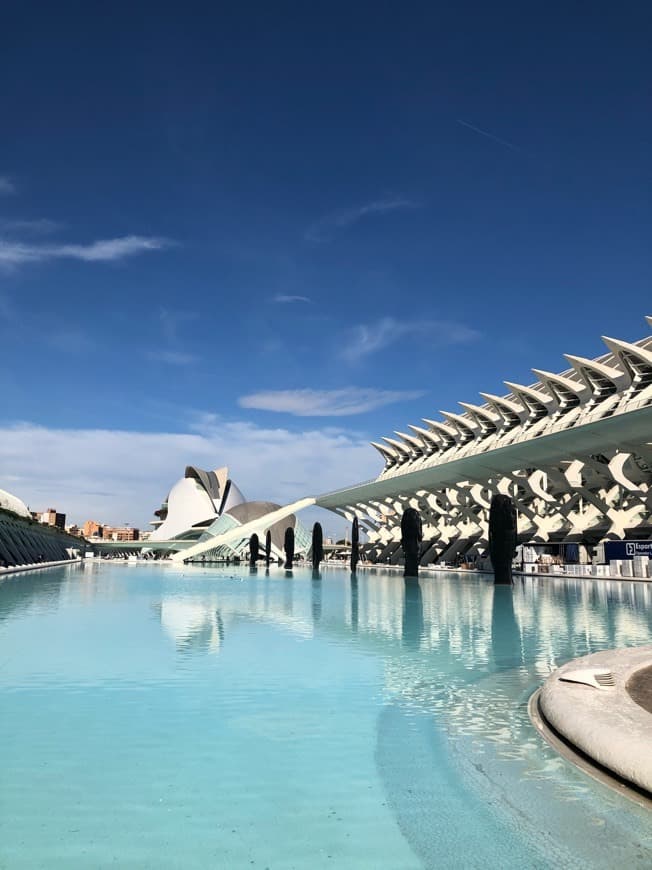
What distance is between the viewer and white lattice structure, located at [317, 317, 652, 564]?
3259cm

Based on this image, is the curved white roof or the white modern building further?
the white modern building

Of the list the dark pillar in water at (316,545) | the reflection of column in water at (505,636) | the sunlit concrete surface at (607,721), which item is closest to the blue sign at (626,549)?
the reflection of column in water at (505,636)

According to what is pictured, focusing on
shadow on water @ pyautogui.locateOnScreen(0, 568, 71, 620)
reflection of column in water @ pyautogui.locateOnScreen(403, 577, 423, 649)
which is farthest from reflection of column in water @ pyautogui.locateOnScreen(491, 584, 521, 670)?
shadow on water @ pyautogui.locateOnScreen(0, 568, 71, 620)

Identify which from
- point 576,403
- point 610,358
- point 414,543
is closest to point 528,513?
point 576,403

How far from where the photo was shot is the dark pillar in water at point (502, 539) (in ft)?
79.3

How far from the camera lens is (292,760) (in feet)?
12.9

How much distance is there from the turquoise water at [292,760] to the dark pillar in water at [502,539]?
1549cm

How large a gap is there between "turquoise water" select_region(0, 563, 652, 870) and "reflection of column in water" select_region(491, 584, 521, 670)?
0.08m

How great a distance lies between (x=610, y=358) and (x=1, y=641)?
4100cm

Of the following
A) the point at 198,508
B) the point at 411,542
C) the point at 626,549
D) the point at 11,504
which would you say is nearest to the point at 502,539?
the point at 411,542

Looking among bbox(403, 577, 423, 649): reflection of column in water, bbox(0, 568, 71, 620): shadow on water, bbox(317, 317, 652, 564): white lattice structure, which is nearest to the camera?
bbox(403, 577, 423, 649): reflection of column in water

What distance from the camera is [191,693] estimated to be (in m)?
5.64

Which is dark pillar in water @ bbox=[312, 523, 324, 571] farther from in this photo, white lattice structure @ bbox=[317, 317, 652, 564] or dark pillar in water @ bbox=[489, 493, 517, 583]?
A: dark pillar in water @ bbox=[489, 493, 517, 583]

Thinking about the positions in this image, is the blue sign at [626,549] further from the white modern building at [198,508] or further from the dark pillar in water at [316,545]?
the white modern building at [198,508]
